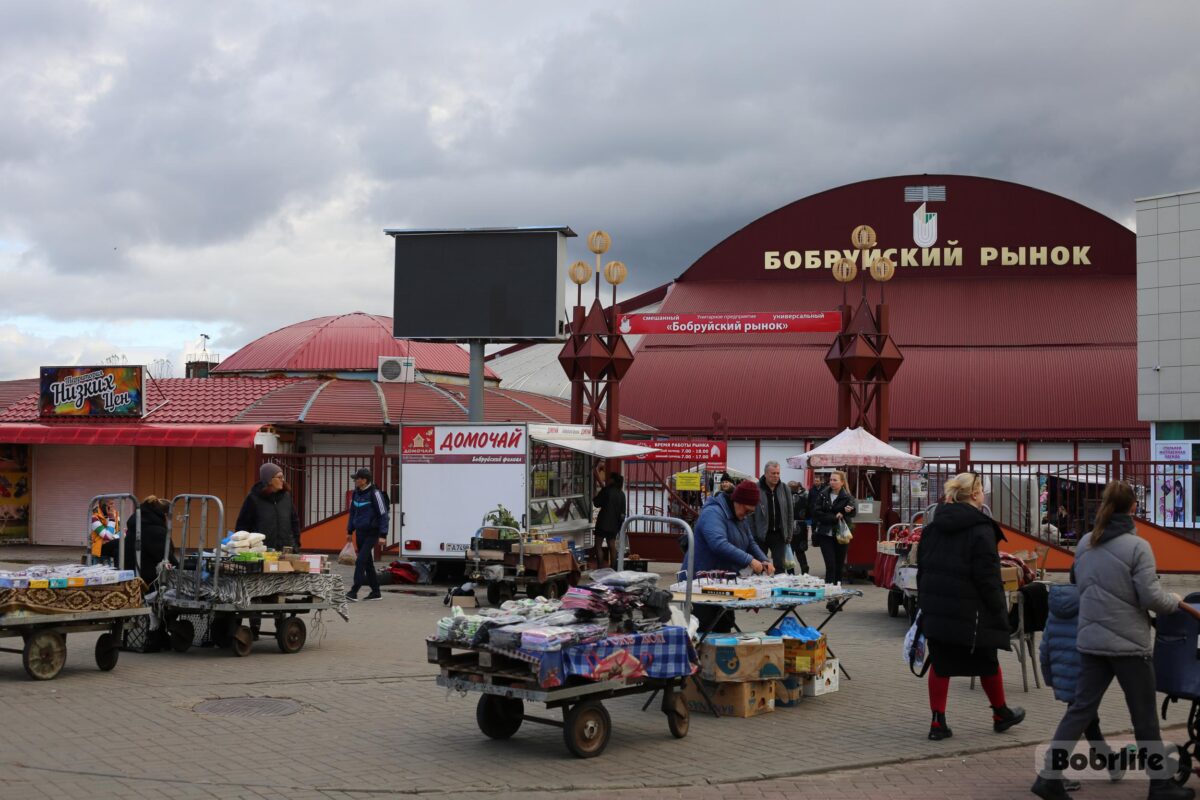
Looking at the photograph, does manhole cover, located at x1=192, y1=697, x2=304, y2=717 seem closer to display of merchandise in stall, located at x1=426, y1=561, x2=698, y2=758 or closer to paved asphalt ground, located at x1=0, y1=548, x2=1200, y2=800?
paved asphalt ground, located at x1=0, y1=548, x2=1200, y2=800

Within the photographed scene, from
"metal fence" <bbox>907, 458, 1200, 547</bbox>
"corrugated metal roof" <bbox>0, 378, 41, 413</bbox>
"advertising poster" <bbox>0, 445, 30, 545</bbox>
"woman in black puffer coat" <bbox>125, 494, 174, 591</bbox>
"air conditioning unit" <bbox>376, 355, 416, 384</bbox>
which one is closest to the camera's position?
"woman in black puffer coat" <bbox>125, 494, 174, 591</bbox>

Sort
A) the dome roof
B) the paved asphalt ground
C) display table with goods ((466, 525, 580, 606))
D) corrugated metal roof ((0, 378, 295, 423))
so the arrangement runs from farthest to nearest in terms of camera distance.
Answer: the dome roof
corrugated metal roof ((0, 378, 295, 423))
display table with goods ((466, 525, 580, 606))
the paved asphalt ground

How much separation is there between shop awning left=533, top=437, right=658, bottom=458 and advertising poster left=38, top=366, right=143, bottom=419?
11673mm

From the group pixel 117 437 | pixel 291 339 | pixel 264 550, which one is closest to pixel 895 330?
pixel 291 339

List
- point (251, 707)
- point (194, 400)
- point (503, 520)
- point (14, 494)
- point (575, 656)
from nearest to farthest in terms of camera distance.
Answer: point (575, 656) → point (251, 707) → point (503, 520) → point (14, 494) → point (194, 400)

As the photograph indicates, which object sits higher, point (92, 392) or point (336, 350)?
point (336, 350)

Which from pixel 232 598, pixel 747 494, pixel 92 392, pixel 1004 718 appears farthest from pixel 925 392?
pixel 1004 718

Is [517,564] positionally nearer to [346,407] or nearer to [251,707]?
[251,707]

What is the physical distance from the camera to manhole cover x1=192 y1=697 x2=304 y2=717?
10133mm

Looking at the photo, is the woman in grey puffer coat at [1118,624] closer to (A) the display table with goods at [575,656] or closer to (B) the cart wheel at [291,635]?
(A) the display table with goods at [575,656]

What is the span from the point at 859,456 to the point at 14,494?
18.9 metres

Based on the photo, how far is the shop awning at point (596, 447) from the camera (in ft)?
68.3

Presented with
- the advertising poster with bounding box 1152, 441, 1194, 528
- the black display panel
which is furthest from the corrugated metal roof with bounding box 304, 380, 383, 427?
the advertising poster with bounding box 1152, 441, 1194, 528

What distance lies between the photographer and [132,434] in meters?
27.6
